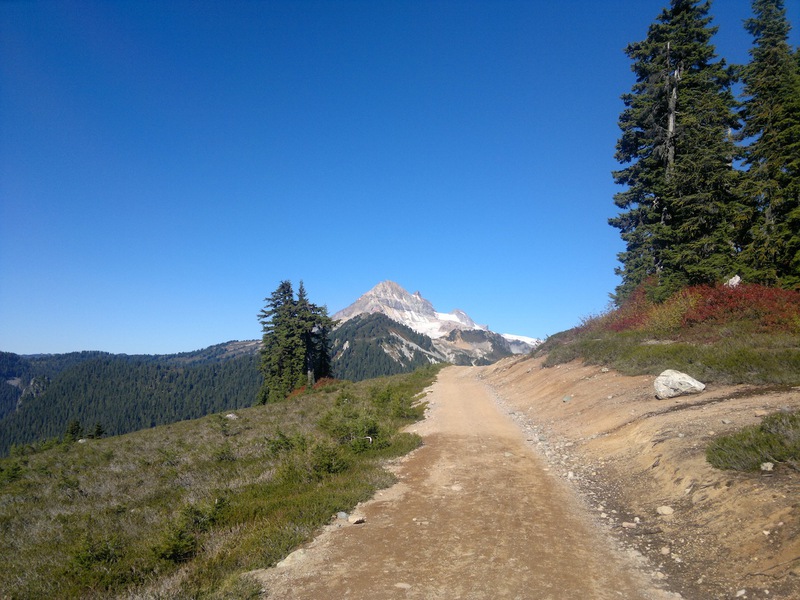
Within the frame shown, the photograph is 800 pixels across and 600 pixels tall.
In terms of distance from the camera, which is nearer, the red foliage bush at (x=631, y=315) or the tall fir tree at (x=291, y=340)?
the red foliage bush at (x=631, y=315)

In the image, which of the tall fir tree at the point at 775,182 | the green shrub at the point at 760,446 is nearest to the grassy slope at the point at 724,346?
the green shrub at the point at 760,446

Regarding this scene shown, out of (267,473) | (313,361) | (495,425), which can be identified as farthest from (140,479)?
(313,361)

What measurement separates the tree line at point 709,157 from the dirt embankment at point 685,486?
9873 mm

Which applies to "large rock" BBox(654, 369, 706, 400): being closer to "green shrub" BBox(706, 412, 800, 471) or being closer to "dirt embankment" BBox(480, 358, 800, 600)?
"dirt embankment" BBox(480, 358, 800, 600)

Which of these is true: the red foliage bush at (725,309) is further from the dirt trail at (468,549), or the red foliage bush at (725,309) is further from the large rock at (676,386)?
the dirt trail at (468,549)

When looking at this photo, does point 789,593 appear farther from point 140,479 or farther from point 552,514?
point 140,479

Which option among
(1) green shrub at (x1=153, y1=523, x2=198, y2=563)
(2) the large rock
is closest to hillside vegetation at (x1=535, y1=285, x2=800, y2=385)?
(2) the large rock

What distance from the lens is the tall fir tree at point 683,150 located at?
1986 cm

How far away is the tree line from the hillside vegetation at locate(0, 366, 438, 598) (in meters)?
17.5

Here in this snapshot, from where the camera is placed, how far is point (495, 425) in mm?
15414

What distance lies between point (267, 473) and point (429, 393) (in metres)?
17.7

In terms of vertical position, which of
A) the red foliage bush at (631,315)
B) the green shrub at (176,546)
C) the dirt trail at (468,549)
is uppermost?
the red foliage bush at (631,315)

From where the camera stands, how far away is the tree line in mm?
18109

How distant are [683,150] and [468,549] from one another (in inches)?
991
